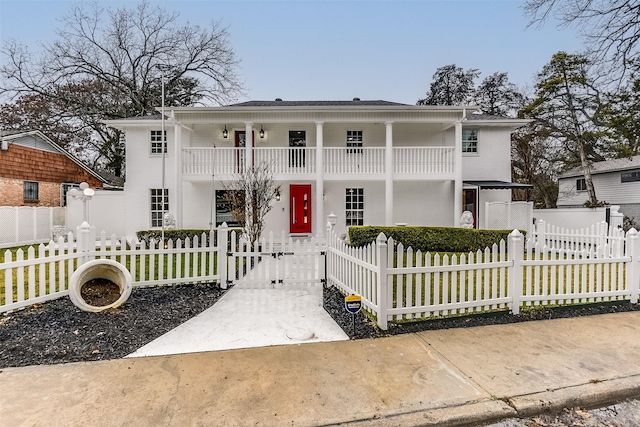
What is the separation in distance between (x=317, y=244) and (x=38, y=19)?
981 inches

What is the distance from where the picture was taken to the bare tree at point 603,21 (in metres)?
6.70

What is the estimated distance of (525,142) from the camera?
21.4 metres

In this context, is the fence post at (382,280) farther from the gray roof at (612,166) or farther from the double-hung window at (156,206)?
the gray roof at (612,166)

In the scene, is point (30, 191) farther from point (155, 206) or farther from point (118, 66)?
point (118, 66)

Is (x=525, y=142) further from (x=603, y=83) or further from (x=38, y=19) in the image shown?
(x=38, y=19)

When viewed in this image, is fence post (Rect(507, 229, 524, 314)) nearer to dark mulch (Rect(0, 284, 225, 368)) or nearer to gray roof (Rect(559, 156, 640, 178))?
dark mulch (Rect(0, 284, 225, 368))

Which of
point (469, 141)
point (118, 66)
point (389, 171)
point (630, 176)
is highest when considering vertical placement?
point (118, 66)

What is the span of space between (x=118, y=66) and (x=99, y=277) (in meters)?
24.2

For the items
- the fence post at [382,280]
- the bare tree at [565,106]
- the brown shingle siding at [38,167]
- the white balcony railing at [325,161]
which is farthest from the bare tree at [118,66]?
the fence post at [382,280]

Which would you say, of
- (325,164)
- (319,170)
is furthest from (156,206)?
(325,164)

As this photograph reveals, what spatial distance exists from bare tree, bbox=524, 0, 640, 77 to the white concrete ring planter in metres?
9.51

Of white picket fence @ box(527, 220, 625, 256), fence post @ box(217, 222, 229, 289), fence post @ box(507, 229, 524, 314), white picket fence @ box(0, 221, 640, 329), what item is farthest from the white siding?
fence post @ box(217, 222, 229, 289)

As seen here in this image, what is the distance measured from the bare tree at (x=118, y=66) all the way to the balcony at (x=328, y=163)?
14.3 m

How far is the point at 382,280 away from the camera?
4156 millimetres
